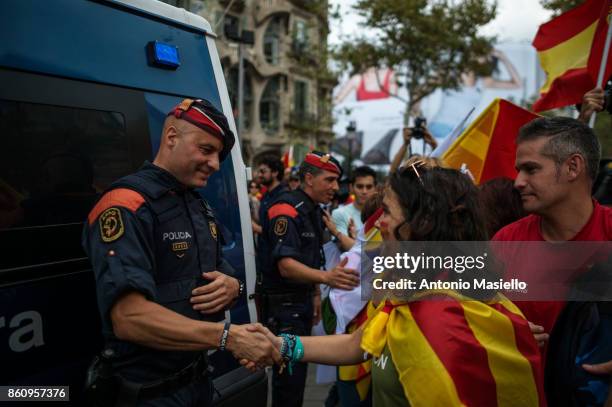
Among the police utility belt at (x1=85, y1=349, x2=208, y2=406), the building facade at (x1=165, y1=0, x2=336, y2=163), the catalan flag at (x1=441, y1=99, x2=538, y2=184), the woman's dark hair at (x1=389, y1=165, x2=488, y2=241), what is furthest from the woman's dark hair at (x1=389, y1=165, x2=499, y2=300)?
the building facade at (x1=165, y1=0, x2=336, y2=163)

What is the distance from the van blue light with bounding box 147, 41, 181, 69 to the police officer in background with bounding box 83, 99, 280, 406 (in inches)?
16.5

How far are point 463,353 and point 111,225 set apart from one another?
125 cm

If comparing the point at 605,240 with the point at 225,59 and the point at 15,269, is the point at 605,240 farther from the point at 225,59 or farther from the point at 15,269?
the point at 225,59

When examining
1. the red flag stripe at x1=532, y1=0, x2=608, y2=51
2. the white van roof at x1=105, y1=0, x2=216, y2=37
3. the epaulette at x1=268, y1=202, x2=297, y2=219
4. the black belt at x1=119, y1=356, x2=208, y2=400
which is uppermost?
the red flag stripe at x1=532, y1=0, x2=608, y2=51

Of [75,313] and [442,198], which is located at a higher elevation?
[442,198]

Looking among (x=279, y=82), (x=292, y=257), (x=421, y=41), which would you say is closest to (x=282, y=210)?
(x=292, y=257)

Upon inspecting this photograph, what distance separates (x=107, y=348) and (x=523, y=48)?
6986 centimetres

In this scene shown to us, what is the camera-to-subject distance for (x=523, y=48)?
64.3m

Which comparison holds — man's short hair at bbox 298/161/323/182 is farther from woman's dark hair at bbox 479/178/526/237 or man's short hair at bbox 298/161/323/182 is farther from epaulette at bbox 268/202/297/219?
woman's dark hair at bbox 479/178/526/237

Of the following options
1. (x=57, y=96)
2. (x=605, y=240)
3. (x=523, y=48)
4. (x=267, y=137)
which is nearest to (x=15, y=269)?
(x=57, y=96)

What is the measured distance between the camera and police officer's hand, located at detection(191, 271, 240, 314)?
2.19 meters

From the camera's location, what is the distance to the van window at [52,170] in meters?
1.95

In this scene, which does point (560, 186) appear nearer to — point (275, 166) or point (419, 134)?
point (419, 134)

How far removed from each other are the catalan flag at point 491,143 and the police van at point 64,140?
2.37 metres
